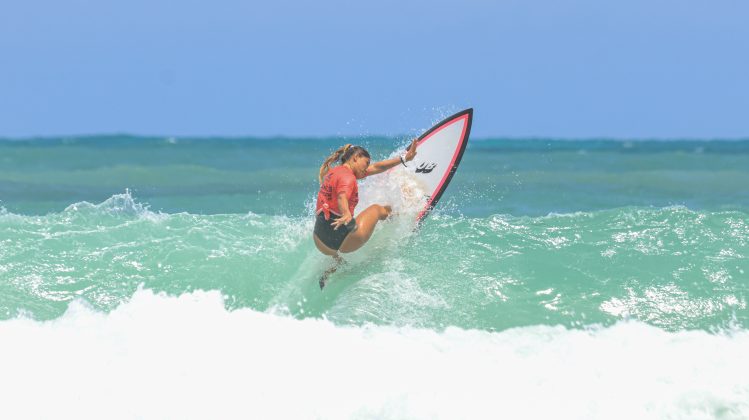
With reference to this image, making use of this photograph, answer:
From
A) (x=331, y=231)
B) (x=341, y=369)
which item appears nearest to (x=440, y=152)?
(x=331, y=231)

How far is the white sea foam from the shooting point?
19.9ft

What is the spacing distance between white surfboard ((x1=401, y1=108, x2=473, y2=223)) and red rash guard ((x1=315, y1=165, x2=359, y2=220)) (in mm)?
1249

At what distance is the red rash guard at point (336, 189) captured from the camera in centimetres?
757

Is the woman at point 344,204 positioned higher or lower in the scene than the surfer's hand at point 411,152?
lower

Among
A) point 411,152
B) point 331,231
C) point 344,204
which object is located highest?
point 411,152

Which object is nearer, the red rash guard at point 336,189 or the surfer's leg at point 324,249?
the red rash guard at point 336,189

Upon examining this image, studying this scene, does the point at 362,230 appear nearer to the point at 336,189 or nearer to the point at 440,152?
the point at 336,189

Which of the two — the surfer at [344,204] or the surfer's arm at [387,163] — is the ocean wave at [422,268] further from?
the surfer's arm at [387,163]

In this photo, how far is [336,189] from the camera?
7.61m

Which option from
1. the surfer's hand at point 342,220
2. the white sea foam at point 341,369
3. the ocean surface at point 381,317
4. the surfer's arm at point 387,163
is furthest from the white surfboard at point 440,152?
the white sea foam at point 341,369

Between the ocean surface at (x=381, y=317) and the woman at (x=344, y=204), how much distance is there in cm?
38

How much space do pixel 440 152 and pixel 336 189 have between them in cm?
159

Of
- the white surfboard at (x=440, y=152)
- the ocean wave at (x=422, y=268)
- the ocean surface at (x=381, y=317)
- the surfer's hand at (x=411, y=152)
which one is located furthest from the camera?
the white surfboard at (x=440, y=152)

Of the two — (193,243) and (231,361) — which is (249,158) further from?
(231,361)
